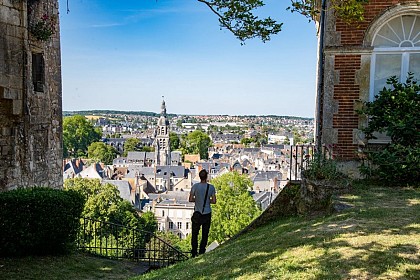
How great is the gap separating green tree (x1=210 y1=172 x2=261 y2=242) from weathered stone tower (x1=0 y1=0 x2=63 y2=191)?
2015cm

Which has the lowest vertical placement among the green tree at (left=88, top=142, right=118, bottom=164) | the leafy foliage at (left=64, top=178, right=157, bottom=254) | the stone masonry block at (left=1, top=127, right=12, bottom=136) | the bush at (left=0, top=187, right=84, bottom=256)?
the green tree at (left=88, top=142, right=118, bottom=164)

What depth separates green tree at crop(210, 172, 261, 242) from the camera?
3003 cm

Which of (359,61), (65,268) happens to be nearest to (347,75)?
(359,61)

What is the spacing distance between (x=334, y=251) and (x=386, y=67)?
612 cm

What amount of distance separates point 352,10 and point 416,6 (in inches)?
76.5

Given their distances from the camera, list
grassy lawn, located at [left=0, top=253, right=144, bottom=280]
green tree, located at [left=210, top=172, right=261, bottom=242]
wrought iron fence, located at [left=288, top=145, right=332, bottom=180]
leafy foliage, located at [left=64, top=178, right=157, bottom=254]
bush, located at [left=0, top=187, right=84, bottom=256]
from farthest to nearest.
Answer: leafy foliage, located at [left=64, top=178, right=157, bottom=254], green tree, located at [left=210, top=172, right=261, bottom=242], wrought iron fence, located at [left=288, top=145, right=332, bottom=180], bush, located at [left=0, top=187, right=84, bottom=256], grassy lawn, located at [left=0, top=253, right=144, bottom=280]

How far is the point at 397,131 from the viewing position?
816cm

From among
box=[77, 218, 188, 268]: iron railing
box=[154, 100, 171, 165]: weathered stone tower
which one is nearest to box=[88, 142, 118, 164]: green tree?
box=[154, 100, 171, 165]: weathered stone tower

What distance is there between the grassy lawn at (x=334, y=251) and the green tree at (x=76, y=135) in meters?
98.3

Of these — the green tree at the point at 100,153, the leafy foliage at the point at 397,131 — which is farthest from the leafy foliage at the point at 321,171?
the green tree at the point at 100,153

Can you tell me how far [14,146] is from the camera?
9070 millimetres

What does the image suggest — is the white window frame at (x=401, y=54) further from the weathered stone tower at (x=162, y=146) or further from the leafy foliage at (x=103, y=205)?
the weathered stone tower at (x=162, y=146)

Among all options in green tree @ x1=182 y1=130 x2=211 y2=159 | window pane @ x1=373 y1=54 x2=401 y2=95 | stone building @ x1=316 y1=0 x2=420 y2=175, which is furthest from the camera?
green tree @ x1=182 y1=130 x2=211 y2=159

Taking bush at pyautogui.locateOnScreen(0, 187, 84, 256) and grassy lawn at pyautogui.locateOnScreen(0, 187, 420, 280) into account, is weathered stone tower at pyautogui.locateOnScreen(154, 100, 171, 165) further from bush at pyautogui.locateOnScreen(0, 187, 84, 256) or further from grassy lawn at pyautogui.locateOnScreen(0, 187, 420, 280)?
grassy lawn at pyautogui.locateOnScreen(0, 187, 420, 280)
